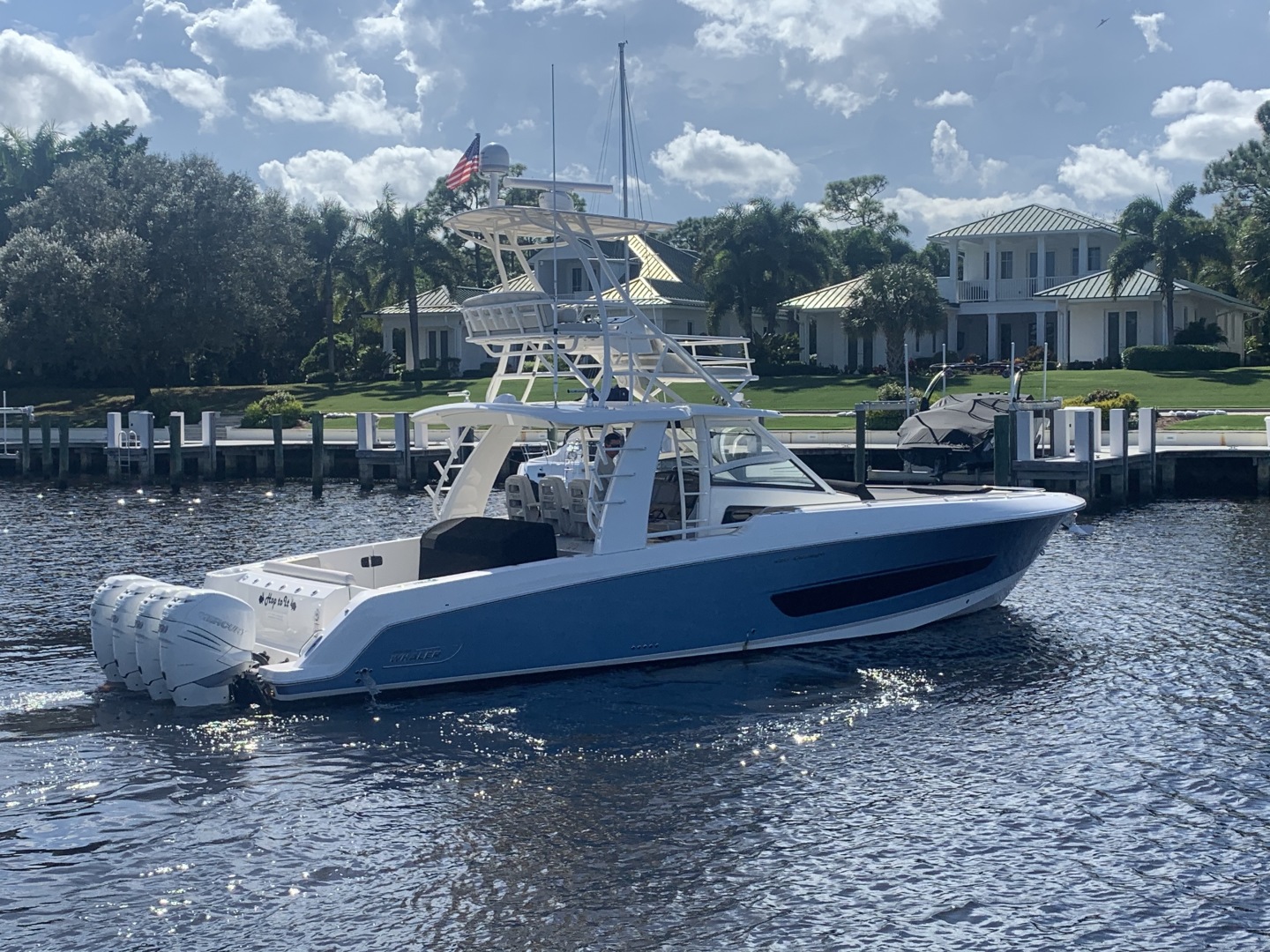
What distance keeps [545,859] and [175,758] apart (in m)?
3.67

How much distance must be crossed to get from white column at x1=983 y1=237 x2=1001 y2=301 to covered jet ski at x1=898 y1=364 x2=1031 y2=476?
29.7m

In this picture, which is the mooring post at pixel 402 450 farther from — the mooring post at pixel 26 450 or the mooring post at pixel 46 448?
the mooring post at pixel 26 450

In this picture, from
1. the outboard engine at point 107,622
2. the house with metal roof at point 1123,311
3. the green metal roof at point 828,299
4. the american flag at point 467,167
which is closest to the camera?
the outboard engine at point 107,622

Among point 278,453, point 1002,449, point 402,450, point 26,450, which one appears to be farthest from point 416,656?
point 26,450

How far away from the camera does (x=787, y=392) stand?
52562 millimetres

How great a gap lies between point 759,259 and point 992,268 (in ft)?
36.0

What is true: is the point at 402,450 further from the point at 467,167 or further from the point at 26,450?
the point at 467,167

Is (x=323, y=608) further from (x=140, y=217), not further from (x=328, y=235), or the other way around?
(x=328, y=235)

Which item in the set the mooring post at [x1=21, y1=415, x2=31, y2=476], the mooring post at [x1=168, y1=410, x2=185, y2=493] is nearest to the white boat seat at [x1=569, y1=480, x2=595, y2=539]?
the mooring post at [x1=168, y1=410, x2=185, y2=493]

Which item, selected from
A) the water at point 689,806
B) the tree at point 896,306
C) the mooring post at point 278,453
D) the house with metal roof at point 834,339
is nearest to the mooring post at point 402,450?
the mooring post at point 278,453

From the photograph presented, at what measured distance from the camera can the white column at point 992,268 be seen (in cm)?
6062

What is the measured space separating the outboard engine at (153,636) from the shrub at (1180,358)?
45110 mm

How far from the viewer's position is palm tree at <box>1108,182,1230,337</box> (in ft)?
169

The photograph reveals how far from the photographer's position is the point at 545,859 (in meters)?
9.52
